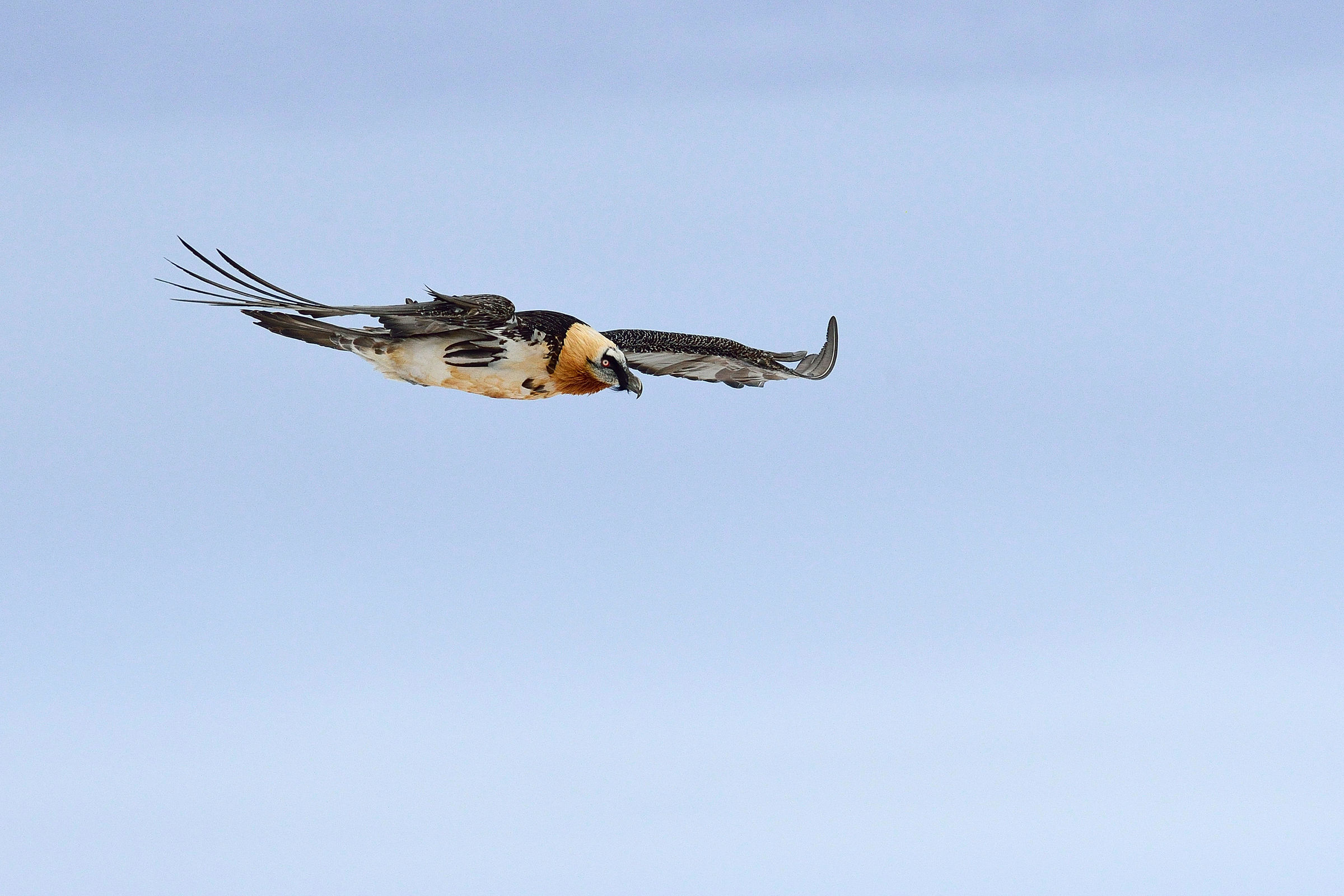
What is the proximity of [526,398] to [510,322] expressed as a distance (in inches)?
54.5

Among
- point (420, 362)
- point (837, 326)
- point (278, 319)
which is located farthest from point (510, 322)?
point (837, 326)

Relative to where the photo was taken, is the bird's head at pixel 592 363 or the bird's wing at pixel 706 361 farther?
the bird's wing at pixel 706 361

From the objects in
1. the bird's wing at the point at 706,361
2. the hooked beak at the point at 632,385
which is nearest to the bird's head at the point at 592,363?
the hooked beak at the point at 632,385

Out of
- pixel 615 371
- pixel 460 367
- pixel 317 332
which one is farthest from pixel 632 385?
pixel 317 332

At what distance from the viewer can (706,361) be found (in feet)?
63.6

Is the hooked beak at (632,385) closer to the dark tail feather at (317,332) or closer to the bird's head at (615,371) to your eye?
the bird's head at (615,371)

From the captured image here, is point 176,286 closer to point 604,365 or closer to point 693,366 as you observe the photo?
point 604,365

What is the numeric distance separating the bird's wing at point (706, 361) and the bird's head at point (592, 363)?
7.09ft

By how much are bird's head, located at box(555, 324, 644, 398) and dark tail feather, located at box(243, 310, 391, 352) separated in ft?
7.42

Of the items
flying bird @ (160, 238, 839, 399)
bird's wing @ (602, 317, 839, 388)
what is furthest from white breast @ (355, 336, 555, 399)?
bird's wing @ (602, 317, 839, 388)

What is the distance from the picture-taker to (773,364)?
63.8 feet

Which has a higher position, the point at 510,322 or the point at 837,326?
the point at 837,326

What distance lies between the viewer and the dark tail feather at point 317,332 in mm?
15922

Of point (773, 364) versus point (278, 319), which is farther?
point (773, 364)
